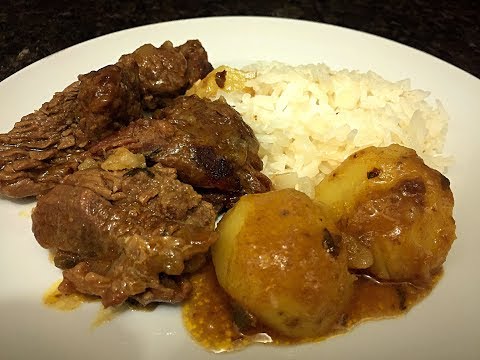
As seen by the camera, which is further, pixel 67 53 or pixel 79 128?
pixel 67 53

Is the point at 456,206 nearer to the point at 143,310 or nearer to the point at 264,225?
the point at 264,225

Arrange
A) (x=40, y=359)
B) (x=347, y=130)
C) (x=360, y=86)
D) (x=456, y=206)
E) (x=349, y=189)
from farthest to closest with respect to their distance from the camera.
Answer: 1. (x=360, y=86)
2. (x=347, y=130)
3. (x=456, y=206)
4. (x=349, y=189)
5. (x=40, y=359)

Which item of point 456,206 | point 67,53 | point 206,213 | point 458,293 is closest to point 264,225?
point 206,213

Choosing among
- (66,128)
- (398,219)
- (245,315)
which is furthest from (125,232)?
(398,219)

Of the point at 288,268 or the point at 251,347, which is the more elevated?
the point at 288,268

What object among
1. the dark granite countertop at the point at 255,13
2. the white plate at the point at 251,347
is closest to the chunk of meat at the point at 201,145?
the white plate at the point at 251,347

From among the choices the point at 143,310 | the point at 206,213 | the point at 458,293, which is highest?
the point at 206,213

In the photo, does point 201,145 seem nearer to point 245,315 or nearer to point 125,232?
point 125,232
